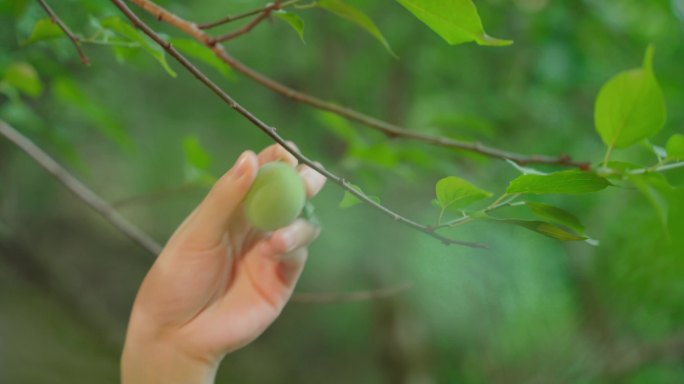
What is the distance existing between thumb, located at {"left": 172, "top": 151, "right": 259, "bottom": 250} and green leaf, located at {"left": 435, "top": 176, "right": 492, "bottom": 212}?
103 mm

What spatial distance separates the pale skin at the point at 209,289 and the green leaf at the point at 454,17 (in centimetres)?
11

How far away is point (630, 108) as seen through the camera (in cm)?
25

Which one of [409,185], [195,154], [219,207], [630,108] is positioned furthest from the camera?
[409,185]

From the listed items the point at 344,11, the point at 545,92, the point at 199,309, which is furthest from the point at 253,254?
the point at 545,92

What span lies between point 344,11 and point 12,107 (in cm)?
48

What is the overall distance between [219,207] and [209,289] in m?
0.08

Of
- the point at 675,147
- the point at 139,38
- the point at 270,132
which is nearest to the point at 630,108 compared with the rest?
the point at 675,147

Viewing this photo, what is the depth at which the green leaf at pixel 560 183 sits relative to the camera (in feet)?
0.85

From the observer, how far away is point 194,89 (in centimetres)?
144

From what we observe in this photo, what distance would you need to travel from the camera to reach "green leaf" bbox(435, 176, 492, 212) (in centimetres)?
29

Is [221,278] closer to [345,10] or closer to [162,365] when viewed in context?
[162,365]

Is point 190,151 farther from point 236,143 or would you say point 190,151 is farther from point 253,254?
point 236,143

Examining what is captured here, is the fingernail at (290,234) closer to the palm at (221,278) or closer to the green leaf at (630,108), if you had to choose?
the palm at (221,278)

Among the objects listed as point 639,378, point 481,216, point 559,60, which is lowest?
point 639,378
